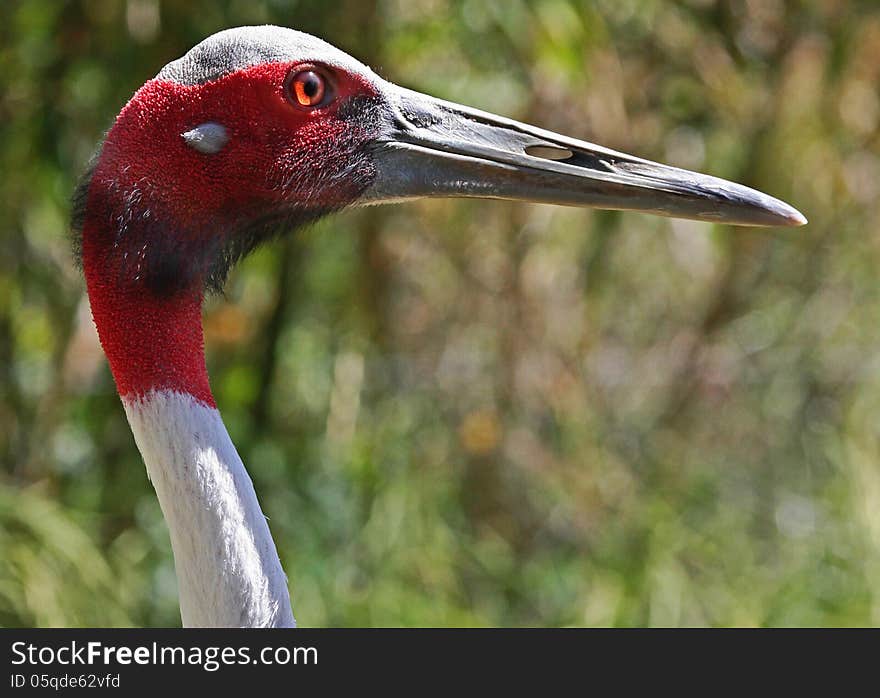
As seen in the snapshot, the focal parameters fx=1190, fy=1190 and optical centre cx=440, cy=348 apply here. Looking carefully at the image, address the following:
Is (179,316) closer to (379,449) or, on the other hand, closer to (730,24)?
(379,449)

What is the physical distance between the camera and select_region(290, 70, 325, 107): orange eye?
2.06m

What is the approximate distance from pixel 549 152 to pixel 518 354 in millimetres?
3299

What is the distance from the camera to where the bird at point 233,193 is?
192cm

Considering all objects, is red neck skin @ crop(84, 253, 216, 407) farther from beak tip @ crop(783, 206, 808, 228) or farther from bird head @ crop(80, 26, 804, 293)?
beak tip @ crop(783, 206, 808, 228)

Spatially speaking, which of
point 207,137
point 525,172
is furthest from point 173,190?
point 525,172

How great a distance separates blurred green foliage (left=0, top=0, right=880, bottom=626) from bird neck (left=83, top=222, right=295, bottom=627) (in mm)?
2176

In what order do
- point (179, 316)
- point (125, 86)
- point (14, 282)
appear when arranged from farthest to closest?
point (14, 282)
point (125, 86)
point (179, 316)

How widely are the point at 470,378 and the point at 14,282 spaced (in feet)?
6.67

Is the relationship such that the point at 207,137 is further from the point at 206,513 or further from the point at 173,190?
the point at 206,513

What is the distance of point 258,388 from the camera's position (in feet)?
16.3

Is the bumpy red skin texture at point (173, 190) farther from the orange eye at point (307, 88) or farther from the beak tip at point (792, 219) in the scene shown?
the beak tip at point (792, 219)

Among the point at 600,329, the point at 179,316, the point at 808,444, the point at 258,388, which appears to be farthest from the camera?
the point at 600,329
